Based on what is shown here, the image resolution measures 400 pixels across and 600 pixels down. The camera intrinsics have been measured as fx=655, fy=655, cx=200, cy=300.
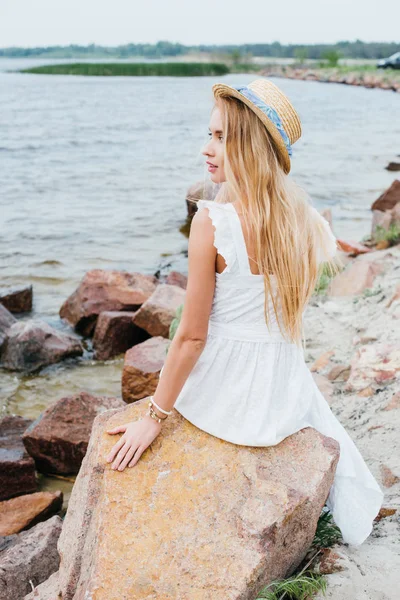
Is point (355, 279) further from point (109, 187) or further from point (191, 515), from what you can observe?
point (109, 187)

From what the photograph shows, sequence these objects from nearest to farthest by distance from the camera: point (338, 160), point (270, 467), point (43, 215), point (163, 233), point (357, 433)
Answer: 1. point (270, 467)
2. point (357, 433)
3. point (163, 233)
4. point (43, 215)
5. point (338, 160)

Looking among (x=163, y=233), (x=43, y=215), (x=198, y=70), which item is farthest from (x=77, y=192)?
(x=198, y=70)

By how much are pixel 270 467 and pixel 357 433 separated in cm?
126

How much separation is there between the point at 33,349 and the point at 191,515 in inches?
159

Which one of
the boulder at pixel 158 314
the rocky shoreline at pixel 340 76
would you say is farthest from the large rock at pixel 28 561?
the rocky shoreline at pixel 340 76

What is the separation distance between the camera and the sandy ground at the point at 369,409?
2.16 meters

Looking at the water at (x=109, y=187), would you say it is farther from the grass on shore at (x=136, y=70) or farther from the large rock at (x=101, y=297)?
the grass on shore at (x=136, y=70)

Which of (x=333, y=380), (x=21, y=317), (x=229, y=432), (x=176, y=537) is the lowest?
(x=21, y=317)

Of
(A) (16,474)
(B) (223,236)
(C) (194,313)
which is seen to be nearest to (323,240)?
(B) (223,236)

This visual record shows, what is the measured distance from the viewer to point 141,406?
2.46 meters

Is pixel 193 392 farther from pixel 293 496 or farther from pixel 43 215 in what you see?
pixel 43 215

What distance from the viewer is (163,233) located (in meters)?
10.9

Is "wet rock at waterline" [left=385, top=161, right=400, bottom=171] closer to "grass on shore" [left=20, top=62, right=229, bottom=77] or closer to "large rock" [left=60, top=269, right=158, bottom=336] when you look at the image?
"large rock" [left=60, top=269, right=158, bottom=336]

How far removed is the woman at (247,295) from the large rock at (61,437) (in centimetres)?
207
